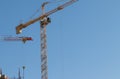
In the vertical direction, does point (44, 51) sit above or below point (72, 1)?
below

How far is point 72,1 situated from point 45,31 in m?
15.9

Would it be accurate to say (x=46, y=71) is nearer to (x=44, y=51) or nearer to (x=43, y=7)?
(x=44, y=51)

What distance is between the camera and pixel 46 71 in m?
134

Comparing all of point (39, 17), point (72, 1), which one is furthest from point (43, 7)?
point (72, 1)

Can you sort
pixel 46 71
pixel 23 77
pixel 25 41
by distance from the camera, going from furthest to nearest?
pixel 25 41, pixel 23 77, pixel 46 71

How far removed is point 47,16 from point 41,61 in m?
18.8

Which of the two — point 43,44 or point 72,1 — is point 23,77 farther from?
point 72,1

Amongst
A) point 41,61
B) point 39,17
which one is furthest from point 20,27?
point 41,61

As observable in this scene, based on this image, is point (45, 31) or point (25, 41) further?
point (25, 41)

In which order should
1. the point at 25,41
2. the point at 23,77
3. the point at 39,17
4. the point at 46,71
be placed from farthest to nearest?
the point at 25,41, the point at 23,77, the point at 39,17, the point at 46,71

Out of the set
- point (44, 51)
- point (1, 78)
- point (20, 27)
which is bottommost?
point (1, 78)

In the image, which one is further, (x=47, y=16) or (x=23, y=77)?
(x=23, y=77)

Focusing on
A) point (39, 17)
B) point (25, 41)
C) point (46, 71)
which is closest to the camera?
point (46, 71)

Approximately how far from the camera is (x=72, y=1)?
447 feet
